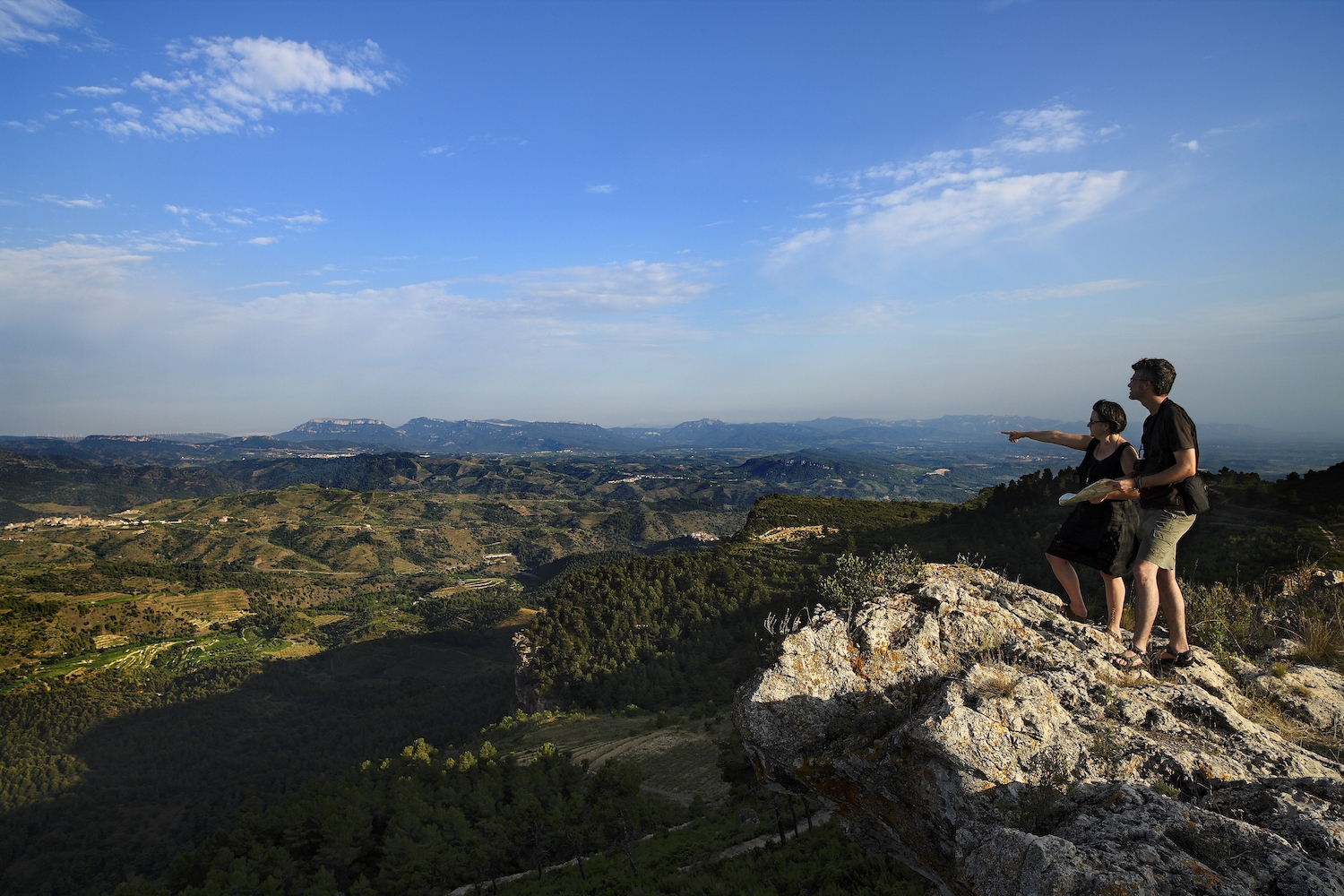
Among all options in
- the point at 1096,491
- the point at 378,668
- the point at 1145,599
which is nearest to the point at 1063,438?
the point at 1096,491

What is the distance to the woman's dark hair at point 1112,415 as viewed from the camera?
667 cm

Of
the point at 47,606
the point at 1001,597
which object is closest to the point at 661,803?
the point at 1001,597

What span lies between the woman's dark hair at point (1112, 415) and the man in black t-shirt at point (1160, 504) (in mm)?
552

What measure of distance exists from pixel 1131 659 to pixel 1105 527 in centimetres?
139

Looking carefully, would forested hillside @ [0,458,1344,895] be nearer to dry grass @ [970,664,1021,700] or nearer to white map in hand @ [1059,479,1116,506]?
white map in hand @ [1059,479,1116,506]

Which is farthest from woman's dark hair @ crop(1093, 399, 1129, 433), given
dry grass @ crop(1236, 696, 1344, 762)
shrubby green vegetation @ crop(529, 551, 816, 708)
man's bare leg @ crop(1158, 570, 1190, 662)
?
shrubby green vegetation @ crop(529, 551, 816, 708)

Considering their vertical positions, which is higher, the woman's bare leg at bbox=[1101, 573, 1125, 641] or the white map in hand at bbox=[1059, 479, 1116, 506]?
the white map in hand at bbox=[1059, 479, 1116, 506]

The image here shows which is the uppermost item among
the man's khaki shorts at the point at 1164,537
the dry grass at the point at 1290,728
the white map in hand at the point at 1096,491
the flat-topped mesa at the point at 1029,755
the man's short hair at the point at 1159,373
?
the man's short hair at the point at 1159,373

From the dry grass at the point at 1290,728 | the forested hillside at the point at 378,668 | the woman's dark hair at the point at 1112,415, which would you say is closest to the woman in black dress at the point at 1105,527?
the woman's dark hair at the point at 1112,415

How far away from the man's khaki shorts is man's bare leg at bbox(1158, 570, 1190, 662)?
0.46 feet

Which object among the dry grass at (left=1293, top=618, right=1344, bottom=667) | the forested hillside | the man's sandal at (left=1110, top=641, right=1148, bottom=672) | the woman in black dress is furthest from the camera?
the forested hillside

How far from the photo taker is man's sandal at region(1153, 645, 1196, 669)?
5680 mm

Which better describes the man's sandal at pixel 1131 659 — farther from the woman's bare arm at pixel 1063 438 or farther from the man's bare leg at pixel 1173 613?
the woman's bare arm at pixel 1063 438

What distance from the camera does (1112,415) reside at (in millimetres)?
6707
